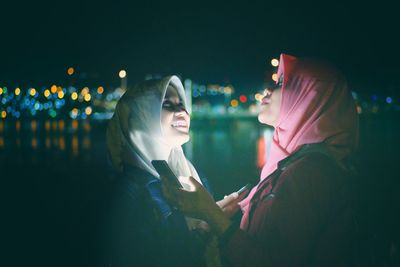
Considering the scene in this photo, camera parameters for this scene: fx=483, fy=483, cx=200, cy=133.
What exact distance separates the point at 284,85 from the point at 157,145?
2.28 feet

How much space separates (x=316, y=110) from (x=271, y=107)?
289 mm

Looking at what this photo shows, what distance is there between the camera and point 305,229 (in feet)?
6.14

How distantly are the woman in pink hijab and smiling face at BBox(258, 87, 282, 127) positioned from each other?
11 cm

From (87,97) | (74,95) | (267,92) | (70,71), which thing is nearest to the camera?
(267,92)

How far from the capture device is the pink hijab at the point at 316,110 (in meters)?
2.01

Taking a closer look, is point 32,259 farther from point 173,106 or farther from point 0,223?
point 173,106

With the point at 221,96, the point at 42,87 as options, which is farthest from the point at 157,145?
the point at 221,96

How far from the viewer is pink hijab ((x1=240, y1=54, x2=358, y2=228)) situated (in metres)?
2.01

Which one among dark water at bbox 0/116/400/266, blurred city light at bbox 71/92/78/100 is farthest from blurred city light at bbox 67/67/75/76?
dark water at bbox 0/116/400/266

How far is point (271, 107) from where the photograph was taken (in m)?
2.26

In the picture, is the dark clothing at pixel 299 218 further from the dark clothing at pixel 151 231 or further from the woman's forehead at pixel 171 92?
the woman's forehead at pixel 171 92

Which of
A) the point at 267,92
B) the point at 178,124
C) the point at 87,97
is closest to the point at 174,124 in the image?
the point at 178,124

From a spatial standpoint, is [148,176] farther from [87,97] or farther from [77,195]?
[87,97]

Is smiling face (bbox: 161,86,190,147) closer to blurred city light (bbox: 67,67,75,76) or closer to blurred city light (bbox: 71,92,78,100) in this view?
blurred city light (bbox: 67,67,75,76)
